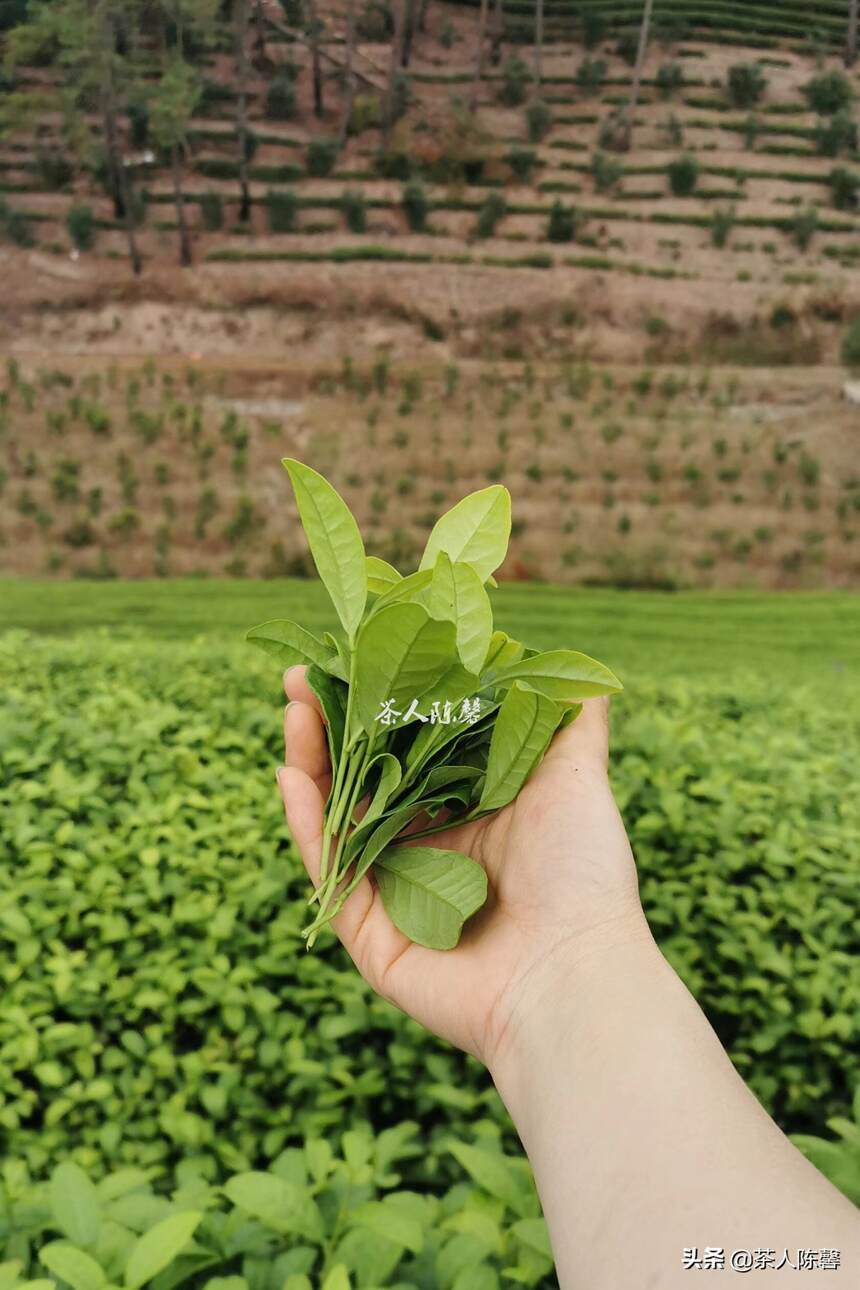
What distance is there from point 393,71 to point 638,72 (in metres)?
0.92

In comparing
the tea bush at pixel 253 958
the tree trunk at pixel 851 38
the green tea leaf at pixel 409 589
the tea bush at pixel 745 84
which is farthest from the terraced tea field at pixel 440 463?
the green tea leaf at pixel 409 589

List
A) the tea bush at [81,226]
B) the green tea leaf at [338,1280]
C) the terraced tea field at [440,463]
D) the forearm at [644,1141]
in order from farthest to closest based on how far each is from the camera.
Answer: the tea bush at [81,226] → the terraced tea field at [440,463] → the green tea leaf at [338,1280] → the forearm at [644,1141]

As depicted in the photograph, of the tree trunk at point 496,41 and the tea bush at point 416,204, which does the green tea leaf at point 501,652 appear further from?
the tree trunk at point 496,41

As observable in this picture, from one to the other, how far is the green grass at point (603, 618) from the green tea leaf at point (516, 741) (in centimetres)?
222

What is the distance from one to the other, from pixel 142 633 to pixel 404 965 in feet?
7.53

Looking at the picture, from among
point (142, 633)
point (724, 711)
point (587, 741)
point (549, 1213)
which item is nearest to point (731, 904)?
point (587, 741)

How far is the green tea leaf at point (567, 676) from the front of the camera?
1.86 ft

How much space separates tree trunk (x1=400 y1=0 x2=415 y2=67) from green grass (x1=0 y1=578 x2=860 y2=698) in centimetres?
191

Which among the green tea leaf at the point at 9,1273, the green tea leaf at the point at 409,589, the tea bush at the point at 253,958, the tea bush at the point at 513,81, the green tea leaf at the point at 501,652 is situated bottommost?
the tea bush at the point at 253,958

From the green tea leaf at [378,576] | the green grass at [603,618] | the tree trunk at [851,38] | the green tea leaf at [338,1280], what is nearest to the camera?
the green tea leaf at [338,1280]

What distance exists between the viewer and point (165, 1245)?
1.55 ft

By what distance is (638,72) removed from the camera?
340 cm

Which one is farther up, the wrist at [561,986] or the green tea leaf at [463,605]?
the green tea leaf at [463,605]

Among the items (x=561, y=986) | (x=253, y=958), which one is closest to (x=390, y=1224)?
(x=561, y=986)
